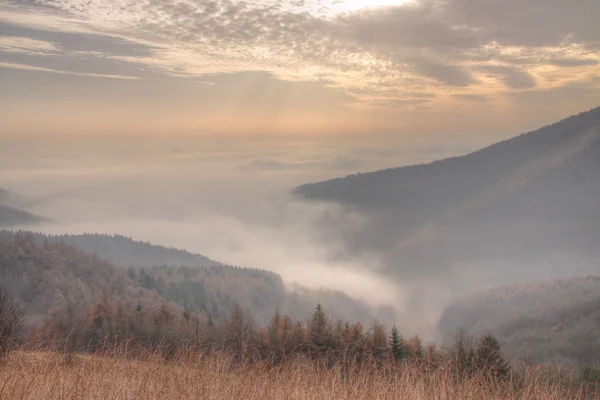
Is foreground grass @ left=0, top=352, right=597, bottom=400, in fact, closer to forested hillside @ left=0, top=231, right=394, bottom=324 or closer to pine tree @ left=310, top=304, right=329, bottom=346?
pine tree @ left=310, top=304, right=329, bottom=346

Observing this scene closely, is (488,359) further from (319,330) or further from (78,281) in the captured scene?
(78,281)

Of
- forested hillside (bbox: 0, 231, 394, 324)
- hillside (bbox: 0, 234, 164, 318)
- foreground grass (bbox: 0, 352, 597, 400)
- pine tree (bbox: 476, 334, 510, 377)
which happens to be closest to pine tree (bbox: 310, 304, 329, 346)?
pine tree (bbox: 476, 334, 510, 377)

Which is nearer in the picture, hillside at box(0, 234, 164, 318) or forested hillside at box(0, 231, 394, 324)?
hillside at box(0, 234, 164, 318)

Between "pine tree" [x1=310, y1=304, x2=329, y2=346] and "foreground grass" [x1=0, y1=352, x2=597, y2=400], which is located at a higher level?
"foreground grass" [x1=0, y1=352, x2=597, y2=400]

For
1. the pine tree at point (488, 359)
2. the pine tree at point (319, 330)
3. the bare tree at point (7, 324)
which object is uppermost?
the bare tree at point (7, 324)

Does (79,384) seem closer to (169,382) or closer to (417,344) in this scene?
(169,382)

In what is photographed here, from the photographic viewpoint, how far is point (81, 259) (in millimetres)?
189750

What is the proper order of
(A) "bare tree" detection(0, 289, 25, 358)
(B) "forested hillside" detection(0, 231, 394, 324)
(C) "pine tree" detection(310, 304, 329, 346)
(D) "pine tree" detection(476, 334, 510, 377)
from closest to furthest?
(A) "bare tree" detection(0, 289, 25, 358), (D) "pine tree" detection(476, 334, 510, 377), (C) "pine tree" detection(310, 304, 329, 346), (B) "forested hillside" detection(0, 231, 394, 324)

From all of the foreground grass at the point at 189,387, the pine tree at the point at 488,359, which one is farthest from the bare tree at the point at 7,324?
the pine tree at the point at 488,359

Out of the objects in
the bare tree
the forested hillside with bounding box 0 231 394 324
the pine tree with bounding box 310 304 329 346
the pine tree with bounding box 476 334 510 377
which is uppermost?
the bare tree

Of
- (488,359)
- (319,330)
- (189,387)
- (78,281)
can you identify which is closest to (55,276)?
(78,281)

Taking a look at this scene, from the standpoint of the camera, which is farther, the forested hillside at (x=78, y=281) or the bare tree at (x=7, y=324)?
the forested hillside at (x=78, y=281)

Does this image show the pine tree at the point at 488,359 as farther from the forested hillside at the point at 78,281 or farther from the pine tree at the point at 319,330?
the forested hillside at the point at 78,281

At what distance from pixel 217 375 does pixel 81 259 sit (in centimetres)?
19830
